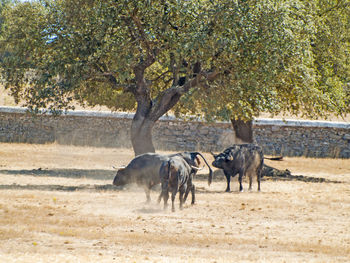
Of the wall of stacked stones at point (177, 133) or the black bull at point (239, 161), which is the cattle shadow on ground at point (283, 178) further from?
the wall of stacked stones at point (177, 133)

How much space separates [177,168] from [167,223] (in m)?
1.68

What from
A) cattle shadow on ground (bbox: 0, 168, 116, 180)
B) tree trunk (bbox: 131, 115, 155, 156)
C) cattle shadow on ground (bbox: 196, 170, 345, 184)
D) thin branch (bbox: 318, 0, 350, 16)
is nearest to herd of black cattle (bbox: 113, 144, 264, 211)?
tree trunk (bbox: 131, 115, 155, 156)

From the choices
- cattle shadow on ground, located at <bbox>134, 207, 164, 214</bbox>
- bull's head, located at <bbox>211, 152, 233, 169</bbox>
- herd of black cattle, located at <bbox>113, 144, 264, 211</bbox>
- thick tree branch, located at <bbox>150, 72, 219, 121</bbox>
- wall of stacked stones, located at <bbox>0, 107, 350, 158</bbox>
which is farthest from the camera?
wall of stacked stones, located at <bbox>0, 107, 350, 158</bbox>

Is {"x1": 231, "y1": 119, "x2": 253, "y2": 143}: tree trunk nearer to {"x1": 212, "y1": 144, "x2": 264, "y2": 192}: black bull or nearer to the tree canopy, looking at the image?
the tree canopy

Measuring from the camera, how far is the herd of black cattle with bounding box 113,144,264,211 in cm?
1238

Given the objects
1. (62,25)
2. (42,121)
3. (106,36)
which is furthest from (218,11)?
(42,121)

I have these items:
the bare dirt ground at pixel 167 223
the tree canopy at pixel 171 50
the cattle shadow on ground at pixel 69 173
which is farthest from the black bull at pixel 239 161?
the cattle shadow on ground at pixel 69 173

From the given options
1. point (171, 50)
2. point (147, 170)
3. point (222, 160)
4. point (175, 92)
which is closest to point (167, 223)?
point (147, 170)

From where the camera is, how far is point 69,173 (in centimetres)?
2142

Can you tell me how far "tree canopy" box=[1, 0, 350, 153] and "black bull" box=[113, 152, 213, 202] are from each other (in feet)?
10.6

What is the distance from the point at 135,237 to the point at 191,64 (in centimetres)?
936

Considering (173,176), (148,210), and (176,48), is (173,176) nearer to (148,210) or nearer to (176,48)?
(148,210)

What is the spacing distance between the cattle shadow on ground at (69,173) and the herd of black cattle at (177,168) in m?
5.37

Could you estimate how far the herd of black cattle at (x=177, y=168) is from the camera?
12383 mm
